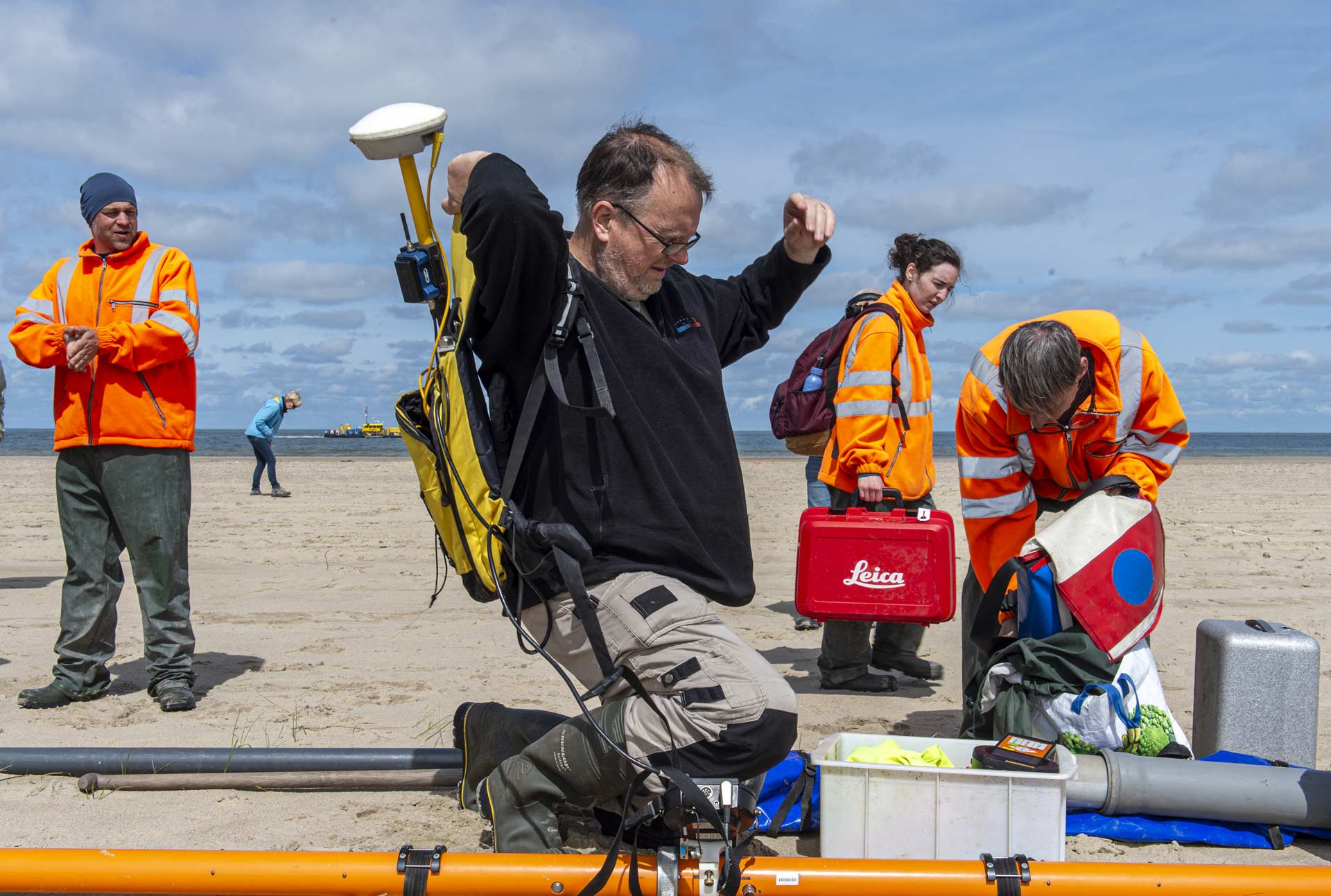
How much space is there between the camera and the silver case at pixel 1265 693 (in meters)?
3.46

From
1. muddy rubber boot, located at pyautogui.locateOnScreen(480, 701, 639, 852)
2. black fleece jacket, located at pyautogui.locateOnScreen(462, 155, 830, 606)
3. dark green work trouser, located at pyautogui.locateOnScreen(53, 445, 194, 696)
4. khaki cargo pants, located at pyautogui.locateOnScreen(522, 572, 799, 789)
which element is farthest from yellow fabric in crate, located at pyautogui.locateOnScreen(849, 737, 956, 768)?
dark green work trouser, located at pyautogui.locateOnScreen(53, 445, 194, 696)

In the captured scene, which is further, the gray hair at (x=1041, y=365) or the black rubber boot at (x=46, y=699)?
the black rubber boot at (x=46, y=699)

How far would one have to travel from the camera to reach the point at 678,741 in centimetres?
258

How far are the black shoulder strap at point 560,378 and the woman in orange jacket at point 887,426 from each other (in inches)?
101

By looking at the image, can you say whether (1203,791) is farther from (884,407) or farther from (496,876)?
(884,407)

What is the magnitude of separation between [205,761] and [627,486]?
5.99 feet

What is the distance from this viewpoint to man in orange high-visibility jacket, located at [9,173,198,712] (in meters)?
4.61

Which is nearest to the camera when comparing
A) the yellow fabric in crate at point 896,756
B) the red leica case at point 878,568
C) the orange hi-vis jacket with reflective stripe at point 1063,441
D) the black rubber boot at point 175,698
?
→ the yellow fabric in crate at point 896,756

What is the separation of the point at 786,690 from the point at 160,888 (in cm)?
146

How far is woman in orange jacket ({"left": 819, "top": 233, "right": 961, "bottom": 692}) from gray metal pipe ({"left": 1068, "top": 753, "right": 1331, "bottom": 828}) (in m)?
1.81

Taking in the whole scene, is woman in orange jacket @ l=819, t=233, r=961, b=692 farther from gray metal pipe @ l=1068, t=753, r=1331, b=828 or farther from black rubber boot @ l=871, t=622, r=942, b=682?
gray metal pipe @ l=1068, t=753, r=1331, b=828

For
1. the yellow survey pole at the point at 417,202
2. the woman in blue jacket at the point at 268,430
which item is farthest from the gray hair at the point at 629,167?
the woman in blue jacket at the point at 268,430

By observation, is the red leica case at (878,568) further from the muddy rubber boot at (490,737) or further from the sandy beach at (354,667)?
the muddy rubber boot at (490,737)

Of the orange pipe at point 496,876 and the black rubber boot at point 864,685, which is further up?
the orange pipe at point 496,876
